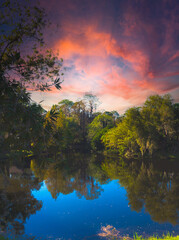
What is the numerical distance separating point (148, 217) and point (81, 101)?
70695 mm

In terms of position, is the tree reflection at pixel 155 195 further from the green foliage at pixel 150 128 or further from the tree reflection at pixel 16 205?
the green foliage at pixel 150 128

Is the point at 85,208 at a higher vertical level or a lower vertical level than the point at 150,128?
lower

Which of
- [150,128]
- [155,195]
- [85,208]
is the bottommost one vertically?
[85,208]

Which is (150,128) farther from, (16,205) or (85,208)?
(16,205)

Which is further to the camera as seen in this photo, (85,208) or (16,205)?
(85,208)

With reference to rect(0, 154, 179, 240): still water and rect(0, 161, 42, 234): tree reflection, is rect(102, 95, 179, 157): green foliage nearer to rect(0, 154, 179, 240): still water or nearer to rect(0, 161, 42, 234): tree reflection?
rect(0, 154, 179, 240): still water

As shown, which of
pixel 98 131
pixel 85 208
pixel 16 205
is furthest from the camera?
pixel 98 131

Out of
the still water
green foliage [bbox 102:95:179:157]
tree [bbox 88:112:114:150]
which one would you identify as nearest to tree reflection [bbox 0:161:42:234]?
the still water

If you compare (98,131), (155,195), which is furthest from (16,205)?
(98,131)

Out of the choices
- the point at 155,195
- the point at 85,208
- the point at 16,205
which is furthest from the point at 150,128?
the point at 16,205

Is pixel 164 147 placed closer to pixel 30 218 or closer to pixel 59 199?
pixel 59 199

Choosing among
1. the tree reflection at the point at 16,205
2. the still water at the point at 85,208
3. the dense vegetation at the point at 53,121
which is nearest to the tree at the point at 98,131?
the dense vegetation at the point at 53,121

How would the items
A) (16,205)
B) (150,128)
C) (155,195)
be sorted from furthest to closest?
1. (150,128)
2. (155,195)
3. (16,205)

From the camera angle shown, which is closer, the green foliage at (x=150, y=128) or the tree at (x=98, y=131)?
the green foliage at (x=150, y=128)
